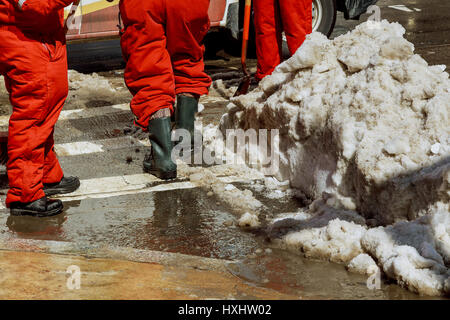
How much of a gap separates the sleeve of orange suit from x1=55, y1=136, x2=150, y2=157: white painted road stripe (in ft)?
6.13

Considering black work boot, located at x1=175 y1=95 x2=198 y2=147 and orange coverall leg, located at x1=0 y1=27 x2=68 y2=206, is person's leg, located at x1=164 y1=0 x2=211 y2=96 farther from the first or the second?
orange coverall leg, located at x1=0 y1=27 x2=68 y2=206

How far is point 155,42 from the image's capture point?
5082 millimetres

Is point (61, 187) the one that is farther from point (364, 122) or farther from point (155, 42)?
point (364, 122)

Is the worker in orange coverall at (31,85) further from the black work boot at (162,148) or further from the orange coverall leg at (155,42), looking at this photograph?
the black work boot at (162,148)

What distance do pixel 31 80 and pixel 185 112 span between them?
59.5 inches

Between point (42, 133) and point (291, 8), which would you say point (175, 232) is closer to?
point (42, 133)

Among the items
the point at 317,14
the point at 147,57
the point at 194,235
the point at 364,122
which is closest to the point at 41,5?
the point at 147,57

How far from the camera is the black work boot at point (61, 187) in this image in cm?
499

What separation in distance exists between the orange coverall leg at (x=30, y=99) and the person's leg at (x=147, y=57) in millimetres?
608

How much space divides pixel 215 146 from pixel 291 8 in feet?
5.76

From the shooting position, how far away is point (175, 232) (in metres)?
4.27

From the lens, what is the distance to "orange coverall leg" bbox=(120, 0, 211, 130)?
503 cm

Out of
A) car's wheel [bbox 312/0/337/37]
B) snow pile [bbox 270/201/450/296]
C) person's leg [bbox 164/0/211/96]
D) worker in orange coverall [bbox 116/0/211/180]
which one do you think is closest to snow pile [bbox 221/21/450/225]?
snow pile [bbox 270/201/450/296]

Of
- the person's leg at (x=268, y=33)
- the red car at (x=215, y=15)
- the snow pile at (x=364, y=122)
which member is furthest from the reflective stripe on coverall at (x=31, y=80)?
the red car at (x=215, y=15)
